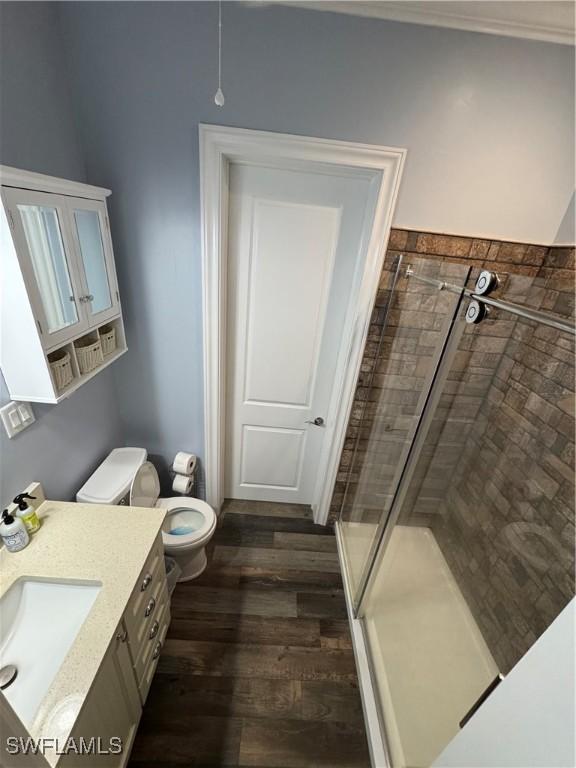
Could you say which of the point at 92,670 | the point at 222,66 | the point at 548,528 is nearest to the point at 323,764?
the point at 92,670

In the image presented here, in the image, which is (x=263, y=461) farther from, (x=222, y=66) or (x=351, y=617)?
(x=222, y=66)

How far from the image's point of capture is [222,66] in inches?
48.1

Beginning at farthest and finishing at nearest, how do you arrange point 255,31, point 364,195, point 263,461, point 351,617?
point 263,461 < point 351,617 < point 364,195 < point 255,31

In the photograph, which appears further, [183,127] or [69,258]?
[183,127]

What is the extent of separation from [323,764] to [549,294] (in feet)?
7.48

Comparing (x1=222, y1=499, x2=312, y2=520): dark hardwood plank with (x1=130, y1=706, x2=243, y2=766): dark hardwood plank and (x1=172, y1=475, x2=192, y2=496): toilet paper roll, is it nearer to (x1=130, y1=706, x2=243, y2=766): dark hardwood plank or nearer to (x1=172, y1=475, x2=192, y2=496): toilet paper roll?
(x1=172, y1=475, x2=192, y2=496): toilet paper roll

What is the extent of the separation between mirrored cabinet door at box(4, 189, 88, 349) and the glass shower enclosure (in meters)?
1.37

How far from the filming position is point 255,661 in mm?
1508

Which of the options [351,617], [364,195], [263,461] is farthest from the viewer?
[263,461]

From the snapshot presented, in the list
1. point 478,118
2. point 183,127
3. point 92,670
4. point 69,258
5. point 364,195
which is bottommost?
point 92,670

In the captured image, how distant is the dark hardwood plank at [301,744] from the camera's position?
1240mm

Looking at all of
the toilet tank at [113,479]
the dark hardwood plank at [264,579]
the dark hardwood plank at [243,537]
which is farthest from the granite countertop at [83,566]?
the dark hardwood plank at [243,537]

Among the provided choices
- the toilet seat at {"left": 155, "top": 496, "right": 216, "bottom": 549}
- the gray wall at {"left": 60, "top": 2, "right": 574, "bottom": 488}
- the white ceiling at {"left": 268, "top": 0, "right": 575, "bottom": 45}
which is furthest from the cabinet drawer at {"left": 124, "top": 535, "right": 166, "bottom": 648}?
the white ceiling at {"left": 268, "top": 0, "right": 575, "bottom": 45}

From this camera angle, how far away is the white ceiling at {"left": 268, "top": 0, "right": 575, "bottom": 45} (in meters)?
1.08
